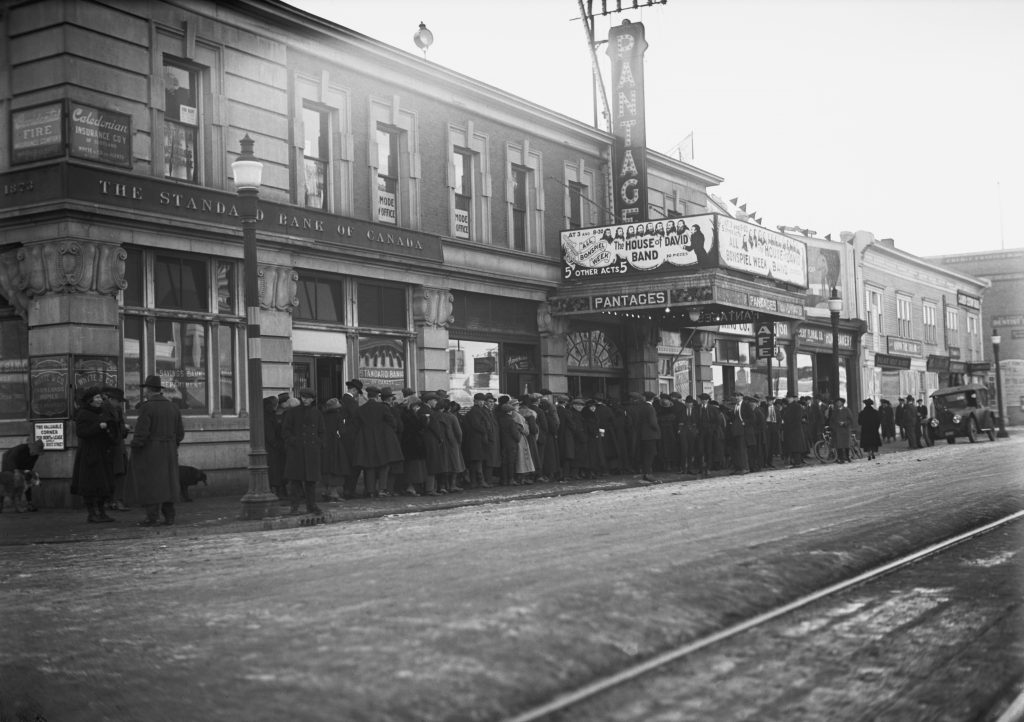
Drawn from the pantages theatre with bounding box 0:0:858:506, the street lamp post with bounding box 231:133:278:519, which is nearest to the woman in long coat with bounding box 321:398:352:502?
the street lamp post with bounding box 231:133:278:519

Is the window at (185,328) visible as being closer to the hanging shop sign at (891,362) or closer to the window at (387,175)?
the window at (387,175)

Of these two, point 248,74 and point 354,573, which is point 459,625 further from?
point 248,74

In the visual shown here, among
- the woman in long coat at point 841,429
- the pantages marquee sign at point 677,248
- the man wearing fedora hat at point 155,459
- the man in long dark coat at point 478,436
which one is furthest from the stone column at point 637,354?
the man wearing fedora hat at point 155,459

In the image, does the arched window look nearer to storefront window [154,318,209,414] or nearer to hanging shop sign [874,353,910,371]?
storefront window [154,318,209,414]

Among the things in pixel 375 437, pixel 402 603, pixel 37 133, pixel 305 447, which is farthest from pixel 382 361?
pixel 402 603

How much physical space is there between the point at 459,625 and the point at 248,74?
16.8m

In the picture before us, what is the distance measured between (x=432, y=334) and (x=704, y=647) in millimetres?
19220

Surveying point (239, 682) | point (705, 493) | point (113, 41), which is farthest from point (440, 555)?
point (113, 41)

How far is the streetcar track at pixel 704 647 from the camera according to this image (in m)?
5.21

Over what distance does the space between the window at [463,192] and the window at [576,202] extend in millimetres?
4384

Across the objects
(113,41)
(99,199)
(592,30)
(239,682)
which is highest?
(592,30)

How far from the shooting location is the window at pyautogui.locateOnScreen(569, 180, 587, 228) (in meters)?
31.3

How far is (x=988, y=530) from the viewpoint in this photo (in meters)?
11.8

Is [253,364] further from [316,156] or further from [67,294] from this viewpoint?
[316,156]
